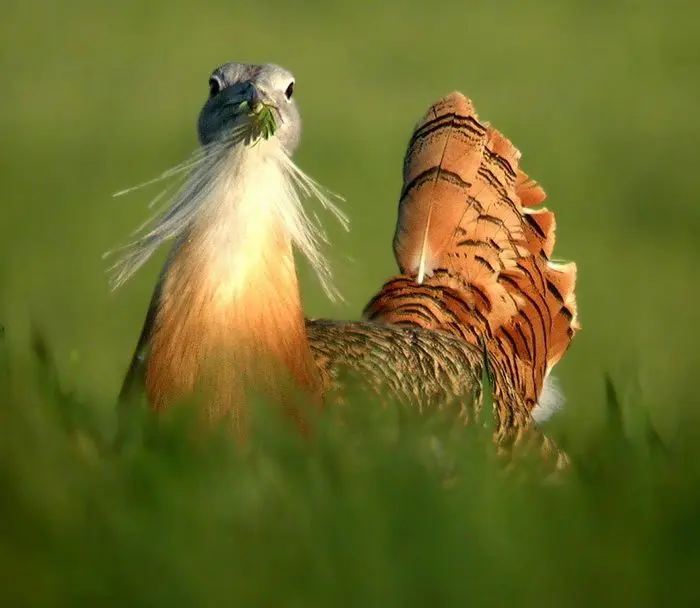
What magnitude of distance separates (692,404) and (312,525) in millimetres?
704

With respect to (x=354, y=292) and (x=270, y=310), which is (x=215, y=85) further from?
(x=354, y=292)

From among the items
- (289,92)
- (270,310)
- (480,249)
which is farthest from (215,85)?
(480,249)

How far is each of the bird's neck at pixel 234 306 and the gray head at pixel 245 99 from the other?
0.11 meters

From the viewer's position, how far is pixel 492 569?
1530 millimetres

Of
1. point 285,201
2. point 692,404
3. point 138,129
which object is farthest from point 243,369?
point 138,129

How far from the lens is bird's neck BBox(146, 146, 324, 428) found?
276 cm

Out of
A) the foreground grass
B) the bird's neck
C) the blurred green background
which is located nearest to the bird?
the bird's neck

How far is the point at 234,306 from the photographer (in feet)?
9.36

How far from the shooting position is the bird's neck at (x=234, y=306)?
109 inches

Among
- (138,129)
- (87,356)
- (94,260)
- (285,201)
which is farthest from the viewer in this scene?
(138,129)

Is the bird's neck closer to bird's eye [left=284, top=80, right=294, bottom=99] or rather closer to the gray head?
the gray head

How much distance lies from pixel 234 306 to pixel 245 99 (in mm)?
427

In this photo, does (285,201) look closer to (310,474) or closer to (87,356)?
(310,474)

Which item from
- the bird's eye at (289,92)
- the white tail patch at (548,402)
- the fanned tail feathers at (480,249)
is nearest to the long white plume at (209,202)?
the bird's eye at (289,92)
